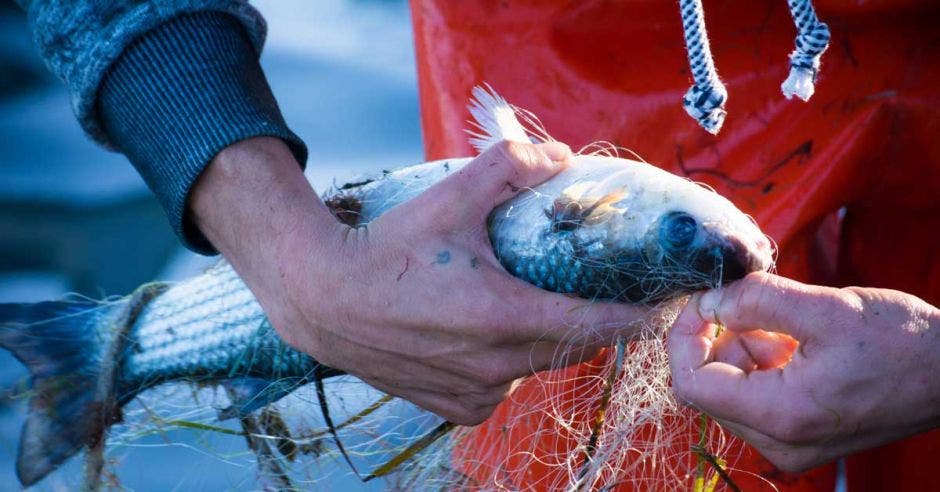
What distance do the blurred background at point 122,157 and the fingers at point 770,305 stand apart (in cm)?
261

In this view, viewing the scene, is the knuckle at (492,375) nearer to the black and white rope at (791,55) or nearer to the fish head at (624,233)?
the fish head at (624,233)

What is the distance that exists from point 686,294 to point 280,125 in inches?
35.0

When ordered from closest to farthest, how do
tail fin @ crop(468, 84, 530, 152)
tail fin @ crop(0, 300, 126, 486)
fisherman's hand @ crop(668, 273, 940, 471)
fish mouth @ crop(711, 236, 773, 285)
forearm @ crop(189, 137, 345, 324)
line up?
fisherman's hand @ crop(668, 273, 940, 471)
fish mouth @ crop(711, 236, 773, 285)
forearm @ crop(189, 137, 345, 324)
tail fin @ crop(468, 84, 530, 152)
tail fin @ crop(0, 300, 126, 486)

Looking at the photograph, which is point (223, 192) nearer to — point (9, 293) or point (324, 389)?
point (324, 389)

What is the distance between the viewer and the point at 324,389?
2086 millimetres

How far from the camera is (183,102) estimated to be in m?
1.71

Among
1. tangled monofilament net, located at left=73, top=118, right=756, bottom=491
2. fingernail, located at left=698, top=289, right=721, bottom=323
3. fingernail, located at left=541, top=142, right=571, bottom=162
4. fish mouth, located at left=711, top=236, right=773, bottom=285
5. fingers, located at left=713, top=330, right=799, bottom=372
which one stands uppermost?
fingernail, located at left=541, top=142, right=571, bottom=162

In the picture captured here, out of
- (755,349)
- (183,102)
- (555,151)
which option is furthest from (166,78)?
(755,349)

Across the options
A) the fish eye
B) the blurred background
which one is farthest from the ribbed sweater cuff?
the blurred background

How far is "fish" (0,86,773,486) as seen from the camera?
5.21ft

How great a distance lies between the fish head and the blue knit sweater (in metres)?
0.57

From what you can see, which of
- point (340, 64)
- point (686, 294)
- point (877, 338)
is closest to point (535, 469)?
point (686, 294)

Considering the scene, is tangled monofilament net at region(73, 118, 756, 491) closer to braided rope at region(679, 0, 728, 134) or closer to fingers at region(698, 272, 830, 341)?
fingers at region(698, 272, 830, 341)

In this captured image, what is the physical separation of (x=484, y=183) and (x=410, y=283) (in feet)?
0.75
